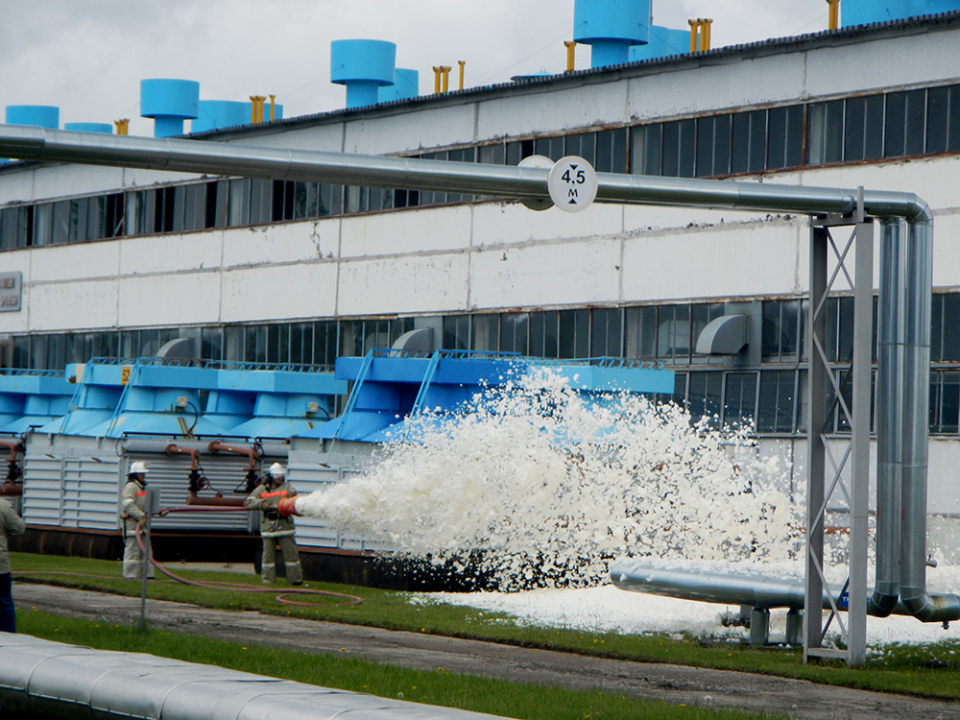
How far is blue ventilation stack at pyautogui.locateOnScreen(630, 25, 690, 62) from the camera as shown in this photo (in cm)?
3318

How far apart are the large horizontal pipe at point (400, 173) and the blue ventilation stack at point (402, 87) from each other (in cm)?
2999

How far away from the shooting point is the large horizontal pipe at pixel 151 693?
6.87 m

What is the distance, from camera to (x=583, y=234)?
28.1 metres

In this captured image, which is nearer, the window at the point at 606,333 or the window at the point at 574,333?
the window at the point at 606,333

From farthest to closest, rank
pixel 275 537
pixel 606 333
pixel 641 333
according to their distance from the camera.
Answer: pixel 606 333 → pixel 641 333 → pixel 275 537

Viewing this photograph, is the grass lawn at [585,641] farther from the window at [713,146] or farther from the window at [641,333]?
the window at [713,146]

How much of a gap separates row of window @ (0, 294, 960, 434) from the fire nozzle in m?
8.73

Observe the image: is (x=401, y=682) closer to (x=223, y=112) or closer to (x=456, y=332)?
(x=456, y=332)

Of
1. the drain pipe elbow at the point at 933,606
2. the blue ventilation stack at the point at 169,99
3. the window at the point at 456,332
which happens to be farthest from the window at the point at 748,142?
the blue ventilation stack at the point at 169,99

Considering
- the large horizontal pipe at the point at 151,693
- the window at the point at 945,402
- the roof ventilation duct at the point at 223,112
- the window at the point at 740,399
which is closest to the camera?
the large horizontal pipe at the point at 151,693

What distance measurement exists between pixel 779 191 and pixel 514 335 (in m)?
16.1

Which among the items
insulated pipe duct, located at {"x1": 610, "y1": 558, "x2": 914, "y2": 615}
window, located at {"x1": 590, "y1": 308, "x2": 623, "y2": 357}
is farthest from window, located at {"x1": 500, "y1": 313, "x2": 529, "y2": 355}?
insulated pipe duct, located at {"x1": 610, "y1": 558, "x2": 914, "y2": 615}

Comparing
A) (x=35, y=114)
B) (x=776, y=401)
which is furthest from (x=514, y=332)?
(x=35, y=114)

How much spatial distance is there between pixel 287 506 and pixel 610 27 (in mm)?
15895
